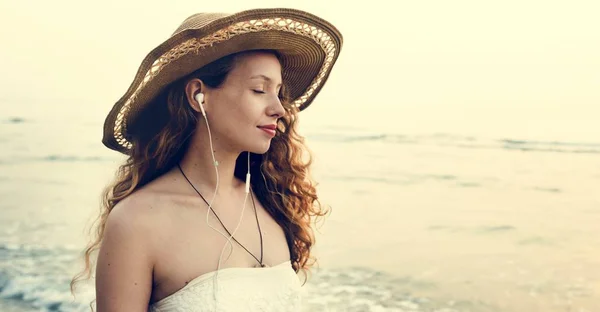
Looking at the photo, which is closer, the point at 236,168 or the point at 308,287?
the point at 236,168

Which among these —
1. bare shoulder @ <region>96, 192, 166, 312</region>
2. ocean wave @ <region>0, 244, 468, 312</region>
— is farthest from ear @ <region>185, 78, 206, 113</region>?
ocean wave @ <region>0, 244, 468, 312</region>

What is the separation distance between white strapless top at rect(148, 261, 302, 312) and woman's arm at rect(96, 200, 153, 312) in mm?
74

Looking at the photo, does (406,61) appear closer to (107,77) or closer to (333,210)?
(333,210)

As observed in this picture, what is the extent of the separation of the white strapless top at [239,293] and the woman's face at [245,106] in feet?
0.99

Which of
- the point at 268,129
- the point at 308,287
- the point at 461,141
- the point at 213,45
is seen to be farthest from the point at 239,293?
the point at 461,141

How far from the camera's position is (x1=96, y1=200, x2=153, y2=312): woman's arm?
5.18 feet

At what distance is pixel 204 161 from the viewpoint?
5.89ft

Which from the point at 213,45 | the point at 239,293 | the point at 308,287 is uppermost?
the point at 213,45

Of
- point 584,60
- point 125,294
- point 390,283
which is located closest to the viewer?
point 125,294

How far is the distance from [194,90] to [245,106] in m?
0.14

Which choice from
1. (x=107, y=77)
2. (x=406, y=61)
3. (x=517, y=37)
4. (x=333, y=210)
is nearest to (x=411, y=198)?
(x=333, y=210)

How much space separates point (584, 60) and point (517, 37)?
1.23ft

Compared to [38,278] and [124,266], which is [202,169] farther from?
[38,278]

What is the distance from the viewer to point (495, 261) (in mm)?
3824
